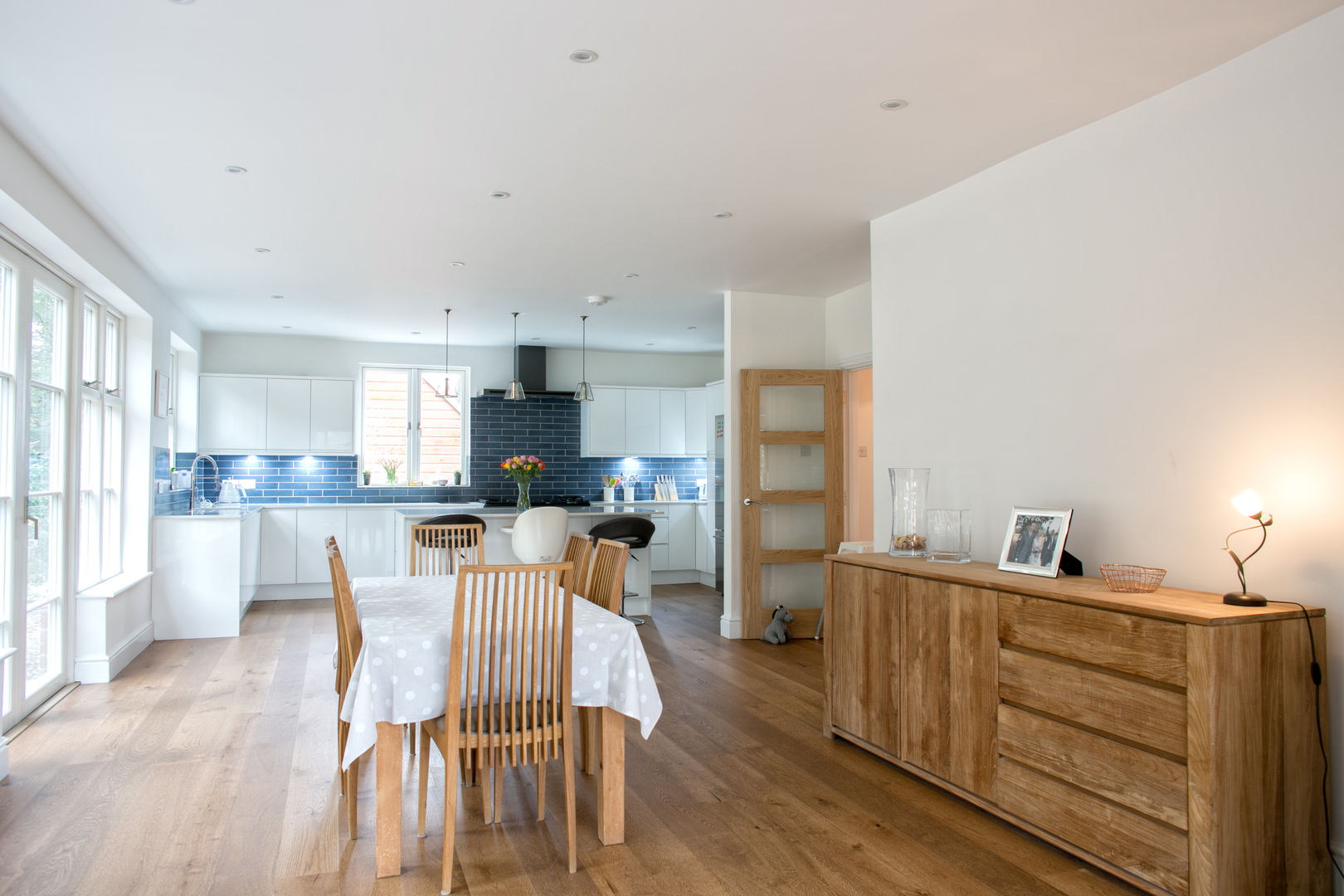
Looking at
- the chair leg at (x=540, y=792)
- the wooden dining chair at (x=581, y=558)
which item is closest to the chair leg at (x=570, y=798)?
the chair leg at (x=540, y=792)

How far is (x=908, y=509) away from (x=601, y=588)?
146cm

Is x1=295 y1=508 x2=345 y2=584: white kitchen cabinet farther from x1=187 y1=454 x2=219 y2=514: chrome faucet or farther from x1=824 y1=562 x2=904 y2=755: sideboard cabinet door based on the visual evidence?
x1=824 y1=562 x2=904 y2=755: sideboard cabinet door

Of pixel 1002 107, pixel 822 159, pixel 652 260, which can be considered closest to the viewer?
pixel 1002 107

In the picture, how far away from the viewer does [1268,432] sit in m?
2.72

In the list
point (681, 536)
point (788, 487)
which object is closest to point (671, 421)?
point (681, 536)

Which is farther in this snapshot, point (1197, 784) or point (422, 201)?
point (422, 201)

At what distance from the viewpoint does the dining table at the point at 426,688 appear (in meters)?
2.62

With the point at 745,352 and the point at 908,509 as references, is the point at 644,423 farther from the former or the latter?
the point at 908,509

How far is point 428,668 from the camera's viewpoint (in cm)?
266

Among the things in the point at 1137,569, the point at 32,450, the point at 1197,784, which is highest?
the point at 32,450

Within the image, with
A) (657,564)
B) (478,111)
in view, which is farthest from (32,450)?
(657,564)

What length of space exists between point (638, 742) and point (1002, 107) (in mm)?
3078

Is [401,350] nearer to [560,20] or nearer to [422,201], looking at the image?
[422,201]

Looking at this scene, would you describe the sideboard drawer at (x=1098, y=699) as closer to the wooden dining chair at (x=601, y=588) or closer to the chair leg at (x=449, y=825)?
the wooden dining chair at (x=601, y=588)
